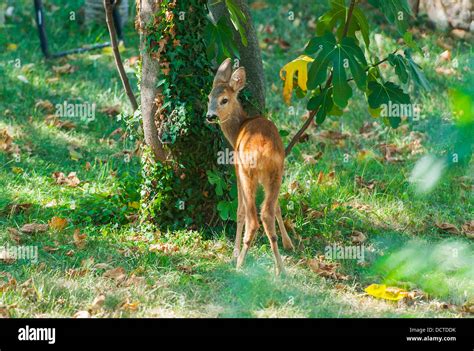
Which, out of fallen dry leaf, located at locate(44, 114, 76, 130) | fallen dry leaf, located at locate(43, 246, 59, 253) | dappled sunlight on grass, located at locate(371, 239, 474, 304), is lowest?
dappled sunlight on grass, located at locate(371, 239, 474, 304)

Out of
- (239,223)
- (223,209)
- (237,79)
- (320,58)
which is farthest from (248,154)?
(320,58)

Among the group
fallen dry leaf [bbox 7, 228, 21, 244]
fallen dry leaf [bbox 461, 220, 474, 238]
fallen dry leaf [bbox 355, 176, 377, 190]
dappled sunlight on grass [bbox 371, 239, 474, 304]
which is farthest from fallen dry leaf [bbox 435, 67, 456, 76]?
fallen dry leaf [bbox 7, 228, 21, 244]

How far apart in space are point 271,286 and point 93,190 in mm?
2613

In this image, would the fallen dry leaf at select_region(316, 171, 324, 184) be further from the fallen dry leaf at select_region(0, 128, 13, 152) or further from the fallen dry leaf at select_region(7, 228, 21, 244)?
the fallen dry leaf at select_region(0, 128, 13, 152)

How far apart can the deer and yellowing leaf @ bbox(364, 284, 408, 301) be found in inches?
27.7

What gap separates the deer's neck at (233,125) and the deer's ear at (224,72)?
0.29 meters

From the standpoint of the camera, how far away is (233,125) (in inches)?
281

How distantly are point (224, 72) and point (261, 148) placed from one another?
0.74 metres

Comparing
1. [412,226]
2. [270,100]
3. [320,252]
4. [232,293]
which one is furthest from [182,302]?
[270,100]

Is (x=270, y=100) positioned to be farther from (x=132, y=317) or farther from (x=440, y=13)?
(x=132, y=317)

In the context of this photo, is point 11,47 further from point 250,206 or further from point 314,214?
point 250,206

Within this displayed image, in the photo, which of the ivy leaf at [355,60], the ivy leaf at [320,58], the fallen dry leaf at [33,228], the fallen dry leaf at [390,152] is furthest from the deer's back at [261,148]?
the fallen dry leaf at [390,152]

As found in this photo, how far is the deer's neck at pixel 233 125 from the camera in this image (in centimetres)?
712

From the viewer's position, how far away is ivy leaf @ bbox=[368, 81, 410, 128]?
728 centimetres
